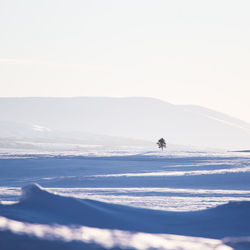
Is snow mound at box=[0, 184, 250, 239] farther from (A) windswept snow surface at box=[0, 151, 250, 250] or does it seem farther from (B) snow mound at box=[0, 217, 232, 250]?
(B) snow mound at box=[0, 217, 232, 250]

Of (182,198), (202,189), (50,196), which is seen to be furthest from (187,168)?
(50,196)

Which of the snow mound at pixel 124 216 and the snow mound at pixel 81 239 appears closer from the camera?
the snow mound at pixel 81 239

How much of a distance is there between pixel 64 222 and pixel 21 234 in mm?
1577

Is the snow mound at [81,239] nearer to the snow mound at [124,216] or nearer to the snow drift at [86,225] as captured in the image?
the snow drift at [86,225]

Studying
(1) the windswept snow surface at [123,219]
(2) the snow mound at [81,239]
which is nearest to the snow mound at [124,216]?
(1) the windswept snow surface at [123,219]

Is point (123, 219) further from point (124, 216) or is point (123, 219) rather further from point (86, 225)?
point (86, 225)

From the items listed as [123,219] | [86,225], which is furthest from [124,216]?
[86,225]

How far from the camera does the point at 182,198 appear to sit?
18.7 meters

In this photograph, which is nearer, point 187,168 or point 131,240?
point 131,240

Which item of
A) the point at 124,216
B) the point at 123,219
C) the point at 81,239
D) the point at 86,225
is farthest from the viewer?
the point at 124,216

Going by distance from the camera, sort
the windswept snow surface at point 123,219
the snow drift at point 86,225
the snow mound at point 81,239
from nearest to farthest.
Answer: the snow mound at point 81,239 → the snow drift at point 86,225 → the windswept snow surface at point 123,219

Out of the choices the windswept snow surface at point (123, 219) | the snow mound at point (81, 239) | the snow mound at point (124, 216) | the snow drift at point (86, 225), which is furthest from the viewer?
the snow mound at point (124, 216)

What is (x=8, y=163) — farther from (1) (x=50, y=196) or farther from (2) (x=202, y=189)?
(1) (x=50, y=196)

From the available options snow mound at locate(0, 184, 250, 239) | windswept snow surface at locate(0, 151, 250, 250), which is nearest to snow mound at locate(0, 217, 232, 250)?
windswept snow surface at locate(0, 151, 250, 250)
